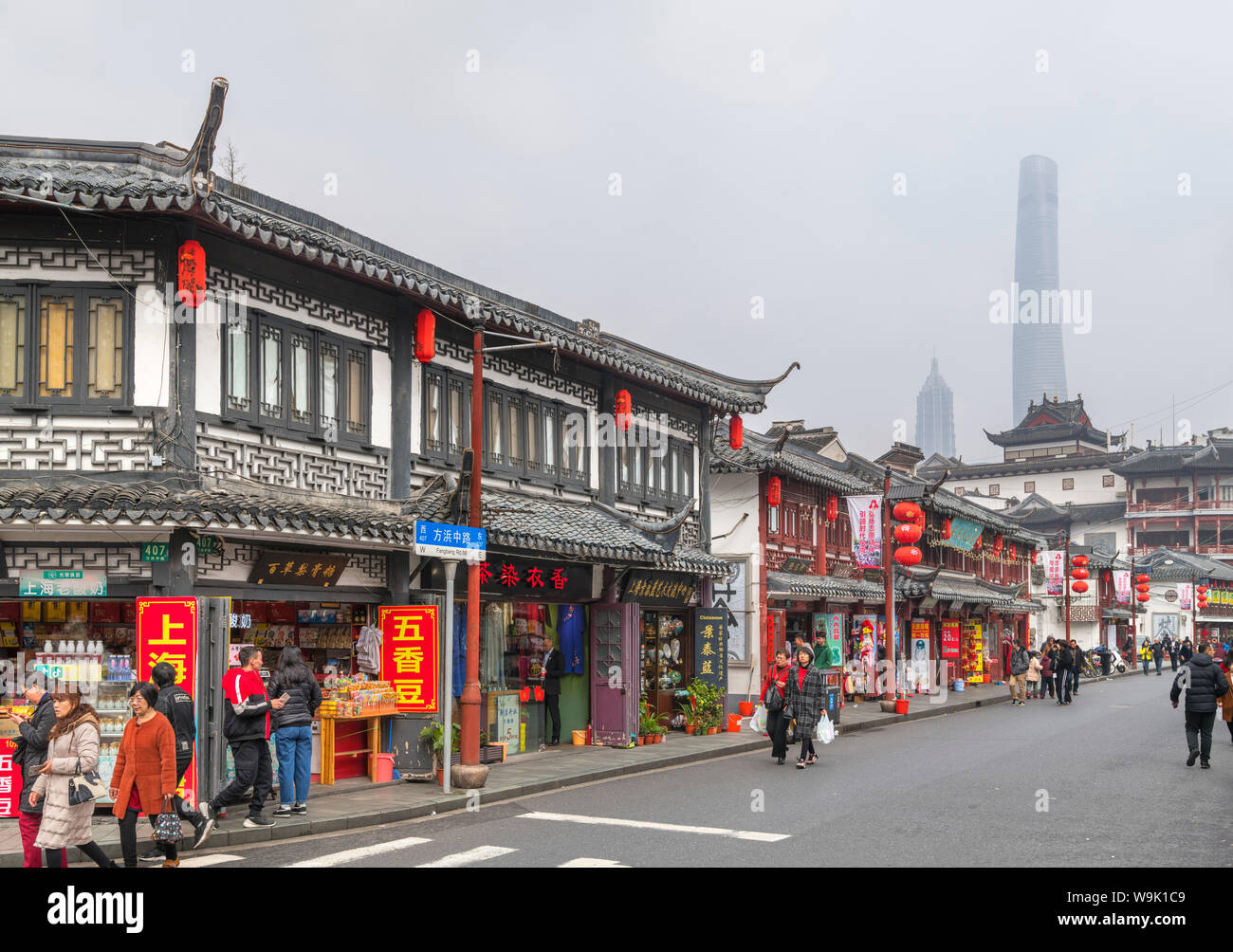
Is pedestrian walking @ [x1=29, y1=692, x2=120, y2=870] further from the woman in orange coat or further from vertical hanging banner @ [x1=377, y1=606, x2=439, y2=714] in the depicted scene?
vertical hanging banner @ [x1=377, y1=606, x2=439, y2=714]

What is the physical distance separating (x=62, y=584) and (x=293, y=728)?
3.14 m

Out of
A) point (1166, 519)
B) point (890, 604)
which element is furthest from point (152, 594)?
point (1166, 519)

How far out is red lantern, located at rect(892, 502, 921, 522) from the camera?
103 feet

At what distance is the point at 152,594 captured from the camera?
517 inches

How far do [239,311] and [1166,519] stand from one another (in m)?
81.0

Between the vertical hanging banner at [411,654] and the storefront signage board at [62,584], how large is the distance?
4.24 meters

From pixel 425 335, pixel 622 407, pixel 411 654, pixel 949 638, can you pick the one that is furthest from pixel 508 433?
pixel 949 638

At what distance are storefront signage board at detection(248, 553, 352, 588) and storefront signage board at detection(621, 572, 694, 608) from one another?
23.8ft

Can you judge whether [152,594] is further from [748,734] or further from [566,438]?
[748,734]

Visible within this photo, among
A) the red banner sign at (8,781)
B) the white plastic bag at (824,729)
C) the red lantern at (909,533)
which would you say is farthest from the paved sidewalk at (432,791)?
the red lantern at (909,533)

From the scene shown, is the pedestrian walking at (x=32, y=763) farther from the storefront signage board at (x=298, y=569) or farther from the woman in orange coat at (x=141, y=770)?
the storefront signage board at (x=298, y=569)

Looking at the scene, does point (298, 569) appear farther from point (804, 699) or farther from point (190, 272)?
point (804, 699)

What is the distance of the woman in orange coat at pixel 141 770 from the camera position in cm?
1024

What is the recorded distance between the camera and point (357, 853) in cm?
1138
